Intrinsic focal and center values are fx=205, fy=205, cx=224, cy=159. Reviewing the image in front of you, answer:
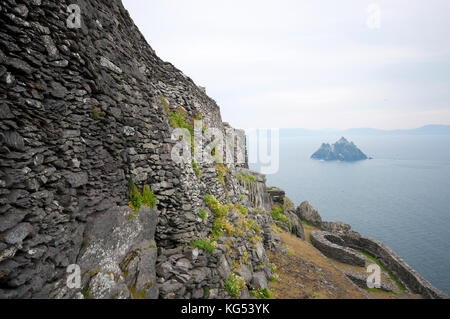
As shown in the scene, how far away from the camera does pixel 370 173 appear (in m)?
176

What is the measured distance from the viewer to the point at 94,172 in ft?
20.4

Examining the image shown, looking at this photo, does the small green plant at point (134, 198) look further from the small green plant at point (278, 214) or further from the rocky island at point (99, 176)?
the small green plant at point (278, 214)

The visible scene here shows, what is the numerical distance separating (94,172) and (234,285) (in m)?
7.00

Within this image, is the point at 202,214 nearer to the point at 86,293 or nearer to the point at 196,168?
the point at 196,168

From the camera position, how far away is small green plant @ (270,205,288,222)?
3397 cm

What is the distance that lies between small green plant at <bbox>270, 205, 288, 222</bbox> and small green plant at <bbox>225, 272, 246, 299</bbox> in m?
26.3

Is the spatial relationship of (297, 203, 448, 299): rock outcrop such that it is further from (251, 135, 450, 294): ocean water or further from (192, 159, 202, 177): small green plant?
(192, 159, 202, 177): small green plant

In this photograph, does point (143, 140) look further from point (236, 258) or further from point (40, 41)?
A: point (236, 258)

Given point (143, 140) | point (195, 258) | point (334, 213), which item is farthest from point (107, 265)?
point (334, 213)

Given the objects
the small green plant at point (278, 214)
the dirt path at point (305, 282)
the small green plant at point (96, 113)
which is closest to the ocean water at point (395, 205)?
the small green plant at point (278, 214)

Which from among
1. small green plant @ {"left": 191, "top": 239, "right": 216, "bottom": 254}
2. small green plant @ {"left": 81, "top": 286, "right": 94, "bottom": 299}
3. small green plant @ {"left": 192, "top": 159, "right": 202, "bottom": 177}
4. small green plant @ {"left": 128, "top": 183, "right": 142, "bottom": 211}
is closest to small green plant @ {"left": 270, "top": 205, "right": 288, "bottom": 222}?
small green plant @ {"left": 192, "top": 159, "right": 202, "bottom": 177}

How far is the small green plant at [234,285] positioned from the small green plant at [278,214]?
86.2ft

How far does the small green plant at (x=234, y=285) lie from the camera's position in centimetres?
847

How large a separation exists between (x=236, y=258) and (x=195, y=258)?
3.21 metres
